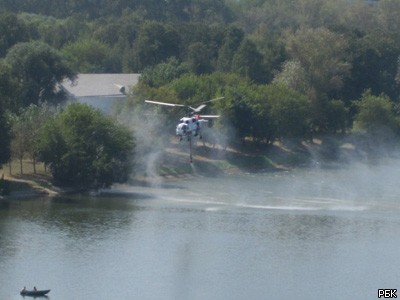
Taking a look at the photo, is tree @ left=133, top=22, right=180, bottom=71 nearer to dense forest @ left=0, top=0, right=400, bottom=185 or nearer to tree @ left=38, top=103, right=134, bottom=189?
dense forest @ left=0, top=0, right=400, bottom=185

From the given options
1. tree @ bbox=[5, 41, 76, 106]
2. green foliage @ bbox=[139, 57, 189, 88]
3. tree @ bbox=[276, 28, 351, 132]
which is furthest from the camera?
tree @ bbox=[276, 28, 351, 132]

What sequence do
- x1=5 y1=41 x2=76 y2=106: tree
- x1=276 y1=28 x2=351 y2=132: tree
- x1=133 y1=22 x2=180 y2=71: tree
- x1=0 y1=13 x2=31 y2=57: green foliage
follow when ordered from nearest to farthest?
x1=5 y1=41 x2=76 y2=106: tree
x1=0 y1=13 x2=31 y2=57: green foliage
x1=276 y1=28 x2=351 y2=132: tree
x1=133 y1=22 x2=180 y2=71: tree

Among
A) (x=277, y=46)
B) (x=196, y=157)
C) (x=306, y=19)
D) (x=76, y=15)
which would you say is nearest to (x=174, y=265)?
(x=196, y=157)

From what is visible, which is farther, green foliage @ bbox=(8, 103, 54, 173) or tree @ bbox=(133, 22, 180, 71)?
tree @ bbox=(133, 22, 180, 71)

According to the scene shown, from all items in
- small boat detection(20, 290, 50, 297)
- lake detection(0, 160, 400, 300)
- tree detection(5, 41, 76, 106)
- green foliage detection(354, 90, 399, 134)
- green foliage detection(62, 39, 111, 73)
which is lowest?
small boat detection(20, 290, 50, 297)

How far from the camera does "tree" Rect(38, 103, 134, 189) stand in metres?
70.2

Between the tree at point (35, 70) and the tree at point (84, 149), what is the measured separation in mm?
13213

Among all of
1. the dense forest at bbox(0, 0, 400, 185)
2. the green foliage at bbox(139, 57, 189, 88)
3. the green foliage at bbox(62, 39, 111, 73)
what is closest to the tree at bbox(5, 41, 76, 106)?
the dense forest at bbox(0, 0, 400, 185)

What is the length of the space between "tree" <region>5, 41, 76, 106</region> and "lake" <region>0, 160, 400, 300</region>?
13.7 metres

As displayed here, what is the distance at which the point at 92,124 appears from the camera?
7194 cm

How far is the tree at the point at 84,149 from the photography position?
70.2 meters

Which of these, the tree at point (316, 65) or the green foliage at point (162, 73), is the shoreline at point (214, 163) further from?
the green foliage at point (162, 73)

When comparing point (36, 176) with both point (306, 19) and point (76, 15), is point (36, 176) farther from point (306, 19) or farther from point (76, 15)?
point (306, 19)

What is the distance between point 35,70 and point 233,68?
19983 millimetres
